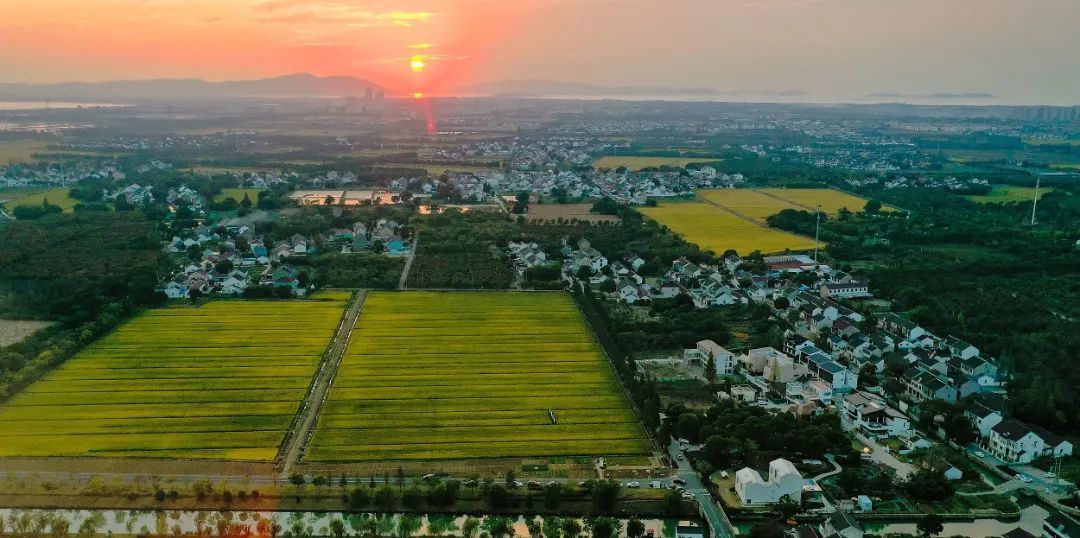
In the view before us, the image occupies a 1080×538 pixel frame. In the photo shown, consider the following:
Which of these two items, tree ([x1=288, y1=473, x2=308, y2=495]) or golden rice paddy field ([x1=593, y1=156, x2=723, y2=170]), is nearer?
tree ([x1=288, y1=473, x2=308, y2=495])

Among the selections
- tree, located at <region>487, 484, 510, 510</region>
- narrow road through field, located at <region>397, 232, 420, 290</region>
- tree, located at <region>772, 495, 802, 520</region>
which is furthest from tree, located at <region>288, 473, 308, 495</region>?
narrow road through field, located at <region>397, 232, 420, 290</region>

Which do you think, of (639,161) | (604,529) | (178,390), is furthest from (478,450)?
(639,161)

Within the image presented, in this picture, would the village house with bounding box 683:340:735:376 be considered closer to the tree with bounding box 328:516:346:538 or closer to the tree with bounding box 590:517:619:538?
the tree with bounding box 590:517:619:538

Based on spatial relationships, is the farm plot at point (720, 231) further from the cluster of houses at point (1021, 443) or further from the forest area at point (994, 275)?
the cluster of houses at point (1021, 443)

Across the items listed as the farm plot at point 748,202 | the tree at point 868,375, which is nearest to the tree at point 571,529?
the tree at point 868,375

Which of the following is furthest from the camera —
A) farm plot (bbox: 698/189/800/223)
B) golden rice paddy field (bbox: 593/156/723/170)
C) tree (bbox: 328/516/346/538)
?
golden rice paddy field (bbox: 593/156/723/170)

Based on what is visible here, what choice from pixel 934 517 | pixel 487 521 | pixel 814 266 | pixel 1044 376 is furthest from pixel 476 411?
pixel 814 266

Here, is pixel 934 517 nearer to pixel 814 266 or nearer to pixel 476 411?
pixel 476 411
